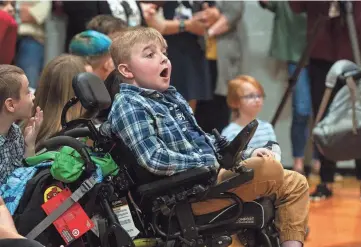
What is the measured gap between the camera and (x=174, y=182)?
113 inches

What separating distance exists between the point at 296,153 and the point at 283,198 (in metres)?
2.91

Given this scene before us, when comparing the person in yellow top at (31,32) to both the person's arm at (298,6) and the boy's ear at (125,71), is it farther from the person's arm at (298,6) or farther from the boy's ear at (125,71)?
the boy's ear at (125,71)

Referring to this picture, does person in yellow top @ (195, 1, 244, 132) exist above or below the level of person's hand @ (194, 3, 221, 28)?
below

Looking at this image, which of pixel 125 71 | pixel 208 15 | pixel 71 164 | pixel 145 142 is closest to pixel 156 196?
pixel 145 142

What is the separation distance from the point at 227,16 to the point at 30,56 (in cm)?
154

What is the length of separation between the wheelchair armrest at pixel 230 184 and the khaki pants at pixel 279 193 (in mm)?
97

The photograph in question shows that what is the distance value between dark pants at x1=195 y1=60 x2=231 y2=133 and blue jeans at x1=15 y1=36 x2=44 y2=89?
1318 mm

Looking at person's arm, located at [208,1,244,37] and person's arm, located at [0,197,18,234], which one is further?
person's arm, located at [208,1,244,37]

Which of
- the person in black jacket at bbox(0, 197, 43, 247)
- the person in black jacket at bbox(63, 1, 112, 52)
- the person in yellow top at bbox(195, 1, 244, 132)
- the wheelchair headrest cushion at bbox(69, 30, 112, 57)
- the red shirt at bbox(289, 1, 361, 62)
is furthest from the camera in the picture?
the person in yellow top at bbox(195, 1, 244, 132)

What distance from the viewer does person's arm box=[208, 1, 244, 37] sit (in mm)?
5902

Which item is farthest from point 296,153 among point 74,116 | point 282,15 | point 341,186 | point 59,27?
point 74,116

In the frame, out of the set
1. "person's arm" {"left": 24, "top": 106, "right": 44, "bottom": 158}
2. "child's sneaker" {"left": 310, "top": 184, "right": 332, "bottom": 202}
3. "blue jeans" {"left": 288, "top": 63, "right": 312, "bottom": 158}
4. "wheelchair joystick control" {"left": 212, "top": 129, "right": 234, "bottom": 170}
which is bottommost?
"child's sneaker" {"left": 310, "top": 184, "right": 332, "bottom": 202}

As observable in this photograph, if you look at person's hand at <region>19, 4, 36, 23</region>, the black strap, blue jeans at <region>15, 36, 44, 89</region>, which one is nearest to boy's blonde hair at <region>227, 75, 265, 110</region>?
blue jeans at <region>15, 36, 44, 89</region>

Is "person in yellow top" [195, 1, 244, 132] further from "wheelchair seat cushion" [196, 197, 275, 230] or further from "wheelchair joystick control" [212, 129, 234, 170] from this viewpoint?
"wheelchair seat cushion" [196, 197, 275, 230]
